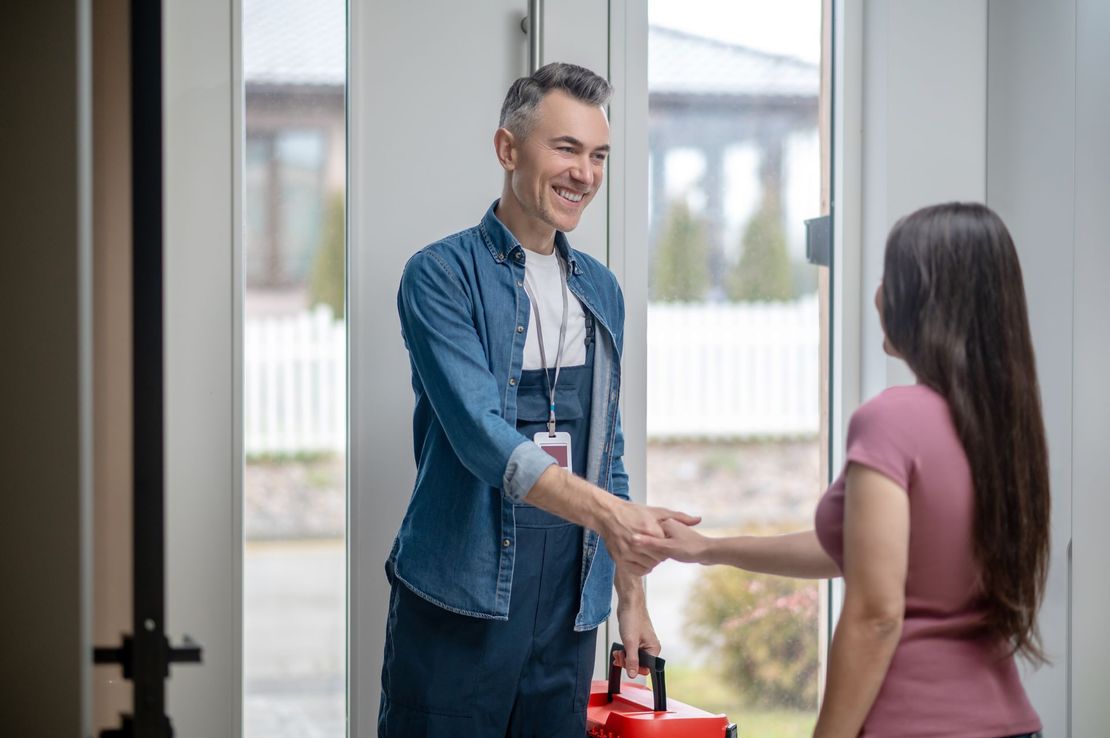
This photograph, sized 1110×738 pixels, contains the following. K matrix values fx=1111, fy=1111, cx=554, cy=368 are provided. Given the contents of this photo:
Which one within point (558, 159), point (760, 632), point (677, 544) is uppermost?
point (558, 159)

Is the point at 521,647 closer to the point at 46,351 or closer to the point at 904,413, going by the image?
the point at 904,413

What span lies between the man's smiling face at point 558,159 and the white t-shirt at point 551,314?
0.33 feet

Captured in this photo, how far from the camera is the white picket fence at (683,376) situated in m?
2.52

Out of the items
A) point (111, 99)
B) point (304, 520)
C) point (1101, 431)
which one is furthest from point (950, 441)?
point (304, 520)

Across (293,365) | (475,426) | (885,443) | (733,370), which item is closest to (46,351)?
(475,426)

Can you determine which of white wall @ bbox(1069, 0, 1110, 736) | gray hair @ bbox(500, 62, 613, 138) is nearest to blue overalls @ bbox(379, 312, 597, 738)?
gray hair @ bbox(500, 62, 613, 138)

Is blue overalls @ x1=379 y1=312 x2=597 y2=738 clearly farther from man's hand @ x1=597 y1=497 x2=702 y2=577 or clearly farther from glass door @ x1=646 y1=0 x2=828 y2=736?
glass door @ x1=646 y1=0 x2=828 y2=736

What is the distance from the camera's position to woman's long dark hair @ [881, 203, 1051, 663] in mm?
1478

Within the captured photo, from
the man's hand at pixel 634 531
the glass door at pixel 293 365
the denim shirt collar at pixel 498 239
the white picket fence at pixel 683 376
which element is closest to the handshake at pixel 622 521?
the man's hand at pixel 634 531

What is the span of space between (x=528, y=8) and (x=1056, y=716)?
2159 mm

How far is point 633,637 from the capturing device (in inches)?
90.3

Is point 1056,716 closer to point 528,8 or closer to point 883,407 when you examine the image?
point 883,407

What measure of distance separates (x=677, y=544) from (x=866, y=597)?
2.41 feet

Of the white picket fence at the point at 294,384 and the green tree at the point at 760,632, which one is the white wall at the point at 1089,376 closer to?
the green tree at the point at 760,632
